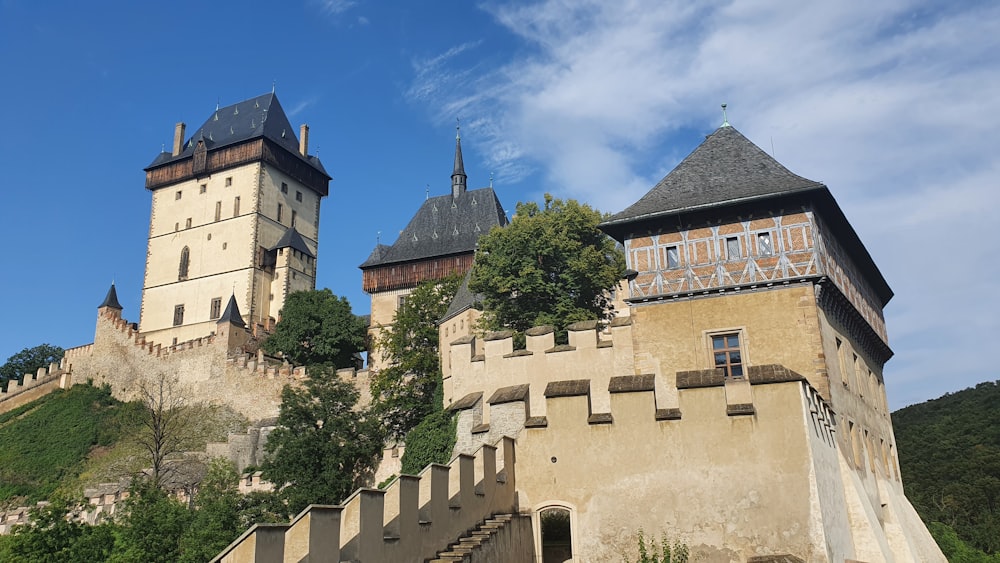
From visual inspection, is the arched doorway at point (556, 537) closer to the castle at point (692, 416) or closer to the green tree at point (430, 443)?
the castle at point (692, 416)

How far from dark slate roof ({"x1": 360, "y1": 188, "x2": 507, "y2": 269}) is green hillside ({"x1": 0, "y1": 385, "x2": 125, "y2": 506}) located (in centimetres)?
1572

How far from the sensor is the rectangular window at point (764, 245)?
1917 centimetres

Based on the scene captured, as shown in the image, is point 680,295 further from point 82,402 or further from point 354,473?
point 82,402

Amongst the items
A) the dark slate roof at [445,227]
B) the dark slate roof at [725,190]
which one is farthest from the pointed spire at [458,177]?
the dark slate roof at [725,190]

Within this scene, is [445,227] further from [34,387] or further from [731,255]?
[731,255]

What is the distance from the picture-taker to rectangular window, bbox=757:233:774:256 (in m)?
19.2

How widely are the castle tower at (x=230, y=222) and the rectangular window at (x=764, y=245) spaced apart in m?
37.5

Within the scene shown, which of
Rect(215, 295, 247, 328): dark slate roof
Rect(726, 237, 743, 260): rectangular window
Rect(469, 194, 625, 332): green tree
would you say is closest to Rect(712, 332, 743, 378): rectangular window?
Rect(726, 237, 743, 260): rectangular window

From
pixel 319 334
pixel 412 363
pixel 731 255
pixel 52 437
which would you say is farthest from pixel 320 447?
pixel 52 437

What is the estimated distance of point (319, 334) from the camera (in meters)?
46.4

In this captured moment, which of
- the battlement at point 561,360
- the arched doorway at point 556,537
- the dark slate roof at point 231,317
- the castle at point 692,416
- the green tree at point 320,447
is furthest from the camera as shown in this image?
the dark slate roof at point 231,317

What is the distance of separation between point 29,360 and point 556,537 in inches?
→ 2320

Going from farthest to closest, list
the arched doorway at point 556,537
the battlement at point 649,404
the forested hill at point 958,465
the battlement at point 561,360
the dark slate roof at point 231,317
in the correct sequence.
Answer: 1. the dark slate roof at point 231,317
2. the forested hill at point 958,465
3. the battlement at point 561,360
4. the arched doorway at point 556,537
5. the battlement at point 649,404

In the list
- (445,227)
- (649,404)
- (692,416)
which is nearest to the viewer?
(692,416)
